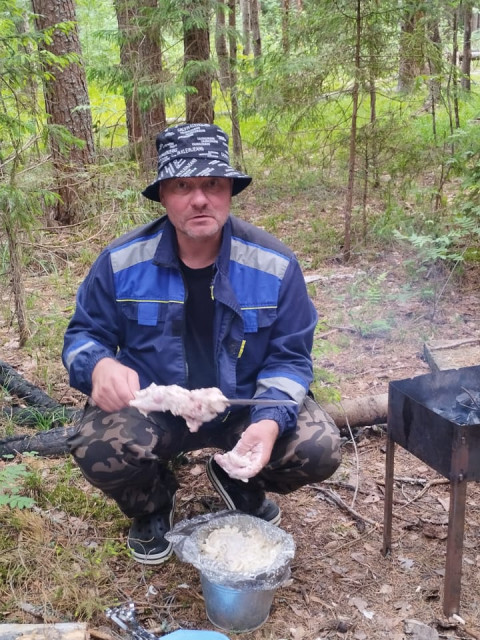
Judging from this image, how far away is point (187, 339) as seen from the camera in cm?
272

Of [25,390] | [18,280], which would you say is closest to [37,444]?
[25,390]

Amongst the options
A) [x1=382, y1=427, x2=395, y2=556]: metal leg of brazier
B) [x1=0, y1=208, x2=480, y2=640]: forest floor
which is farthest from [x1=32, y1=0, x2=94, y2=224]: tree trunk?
[x1=382, y1=427, x2=395, y2=556]: metal leg of brazier

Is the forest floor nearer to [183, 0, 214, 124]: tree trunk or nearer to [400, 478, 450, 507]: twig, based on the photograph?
[400, 478, 450, 507]: twig

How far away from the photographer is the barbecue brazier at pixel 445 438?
7.18 feet

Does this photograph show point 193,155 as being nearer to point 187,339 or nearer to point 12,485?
point 187,339

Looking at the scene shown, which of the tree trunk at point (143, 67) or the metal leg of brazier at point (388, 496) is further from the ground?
the tree trunk at point (143, 67)

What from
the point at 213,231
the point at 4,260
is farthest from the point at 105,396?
the point at 4,260

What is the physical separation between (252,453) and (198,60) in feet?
23.7

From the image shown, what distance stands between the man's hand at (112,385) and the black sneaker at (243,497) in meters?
0.71

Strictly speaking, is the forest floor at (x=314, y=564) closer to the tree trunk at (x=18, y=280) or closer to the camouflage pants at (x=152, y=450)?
the camouflage pants at (x=152, y=450)

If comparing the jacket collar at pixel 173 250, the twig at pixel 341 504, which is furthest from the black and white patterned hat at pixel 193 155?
the twig at pixel 341 504

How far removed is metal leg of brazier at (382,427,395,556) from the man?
0.24m

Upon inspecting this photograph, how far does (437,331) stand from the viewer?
5.13 m

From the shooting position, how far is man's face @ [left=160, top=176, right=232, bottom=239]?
2551 mm
